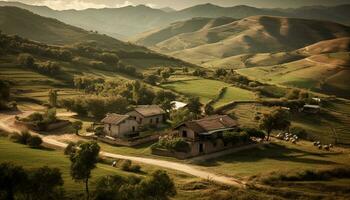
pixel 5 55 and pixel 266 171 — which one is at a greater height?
pixel 5 55

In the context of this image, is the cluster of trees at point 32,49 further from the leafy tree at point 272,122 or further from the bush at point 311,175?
the bush at point 311,175

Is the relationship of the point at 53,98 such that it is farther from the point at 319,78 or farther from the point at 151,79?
the point at 319,78

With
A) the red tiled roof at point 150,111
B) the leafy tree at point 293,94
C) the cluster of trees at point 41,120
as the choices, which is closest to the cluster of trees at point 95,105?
the red tiled roof at point 150,111

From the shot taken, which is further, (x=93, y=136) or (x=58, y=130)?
(x=58, y=130)

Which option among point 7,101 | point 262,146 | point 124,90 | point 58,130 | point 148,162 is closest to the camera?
point 148,162

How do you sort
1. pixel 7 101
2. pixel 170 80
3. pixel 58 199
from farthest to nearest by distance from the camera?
1. pixel 170 80
2. pixel 7 101
3. pixel 58 199

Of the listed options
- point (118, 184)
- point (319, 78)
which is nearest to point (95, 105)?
point (118, 184)

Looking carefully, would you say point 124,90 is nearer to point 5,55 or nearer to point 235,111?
point 235,111

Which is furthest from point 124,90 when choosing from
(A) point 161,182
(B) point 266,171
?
(A) point 161,182
